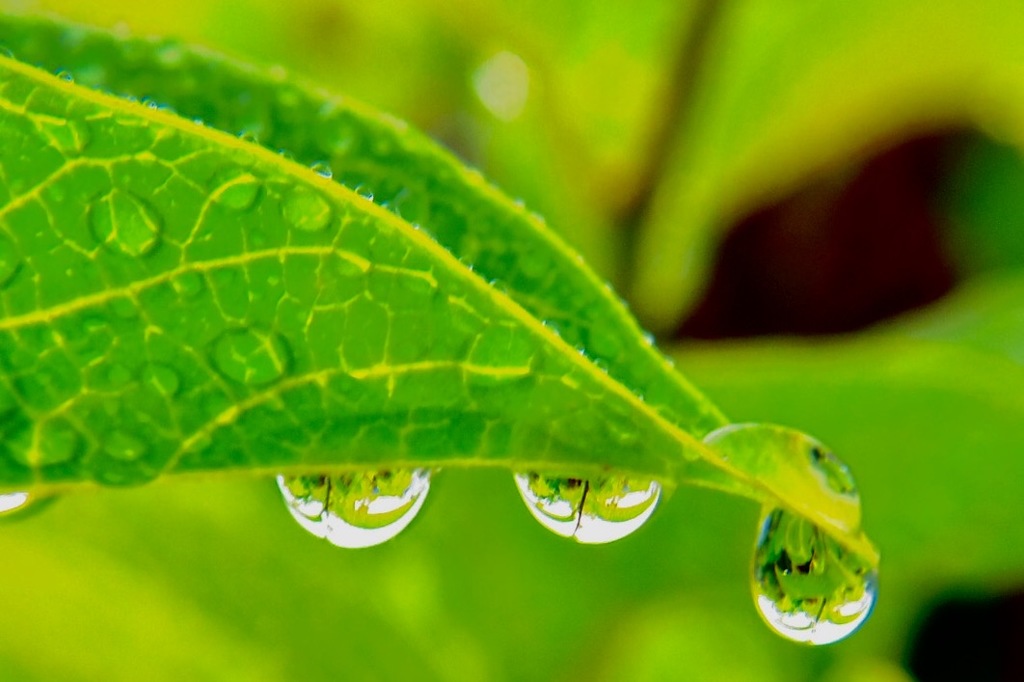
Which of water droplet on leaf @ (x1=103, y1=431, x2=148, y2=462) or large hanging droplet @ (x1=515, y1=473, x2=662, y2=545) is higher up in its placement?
large hanging droplet @ (x1=515, y1=473, x2=662, y2=545)

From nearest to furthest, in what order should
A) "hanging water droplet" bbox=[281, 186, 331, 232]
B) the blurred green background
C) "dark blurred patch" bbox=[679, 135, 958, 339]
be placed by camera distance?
"hanging water droplet" bbox=[281, 186, 331, 232], the blurred green background, "dark blurred patch" bbox=[679, 135, 958, 339]

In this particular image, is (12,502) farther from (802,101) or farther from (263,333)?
(802,101)

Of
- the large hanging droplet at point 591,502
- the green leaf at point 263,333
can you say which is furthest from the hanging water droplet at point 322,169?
the large hanging droplet at point 591,502

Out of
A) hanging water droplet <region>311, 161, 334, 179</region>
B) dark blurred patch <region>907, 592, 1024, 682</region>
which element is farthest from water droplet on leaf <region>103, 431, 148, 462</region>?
dark blurred patch <region>907, 592, 1024, 682</region>

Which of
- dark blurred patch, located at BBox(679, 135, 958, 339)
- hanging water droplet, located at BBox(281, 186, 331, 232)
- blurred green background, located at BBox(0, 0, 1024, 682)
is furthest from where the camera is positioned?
dark blurred patch, located at BBox(679, 135, 958, 339)

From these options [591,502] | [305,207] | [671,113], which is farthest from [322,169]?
[671,113]

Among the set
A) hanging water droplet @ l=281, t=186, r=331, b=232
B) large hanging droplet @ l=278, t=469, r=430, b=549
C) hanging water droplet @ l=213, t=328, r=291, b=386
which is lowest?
large hanging droplet @ l=278, t=469, r=430, b=549

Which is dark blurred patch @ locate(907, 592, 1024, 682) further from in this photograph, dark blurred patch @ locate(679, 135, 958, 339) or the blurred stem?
the blurred stem

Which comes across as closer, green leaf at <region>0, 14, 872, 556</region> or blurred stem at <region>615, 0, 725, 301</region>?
green leaf at <region>0, 14, 872, 556</region>
